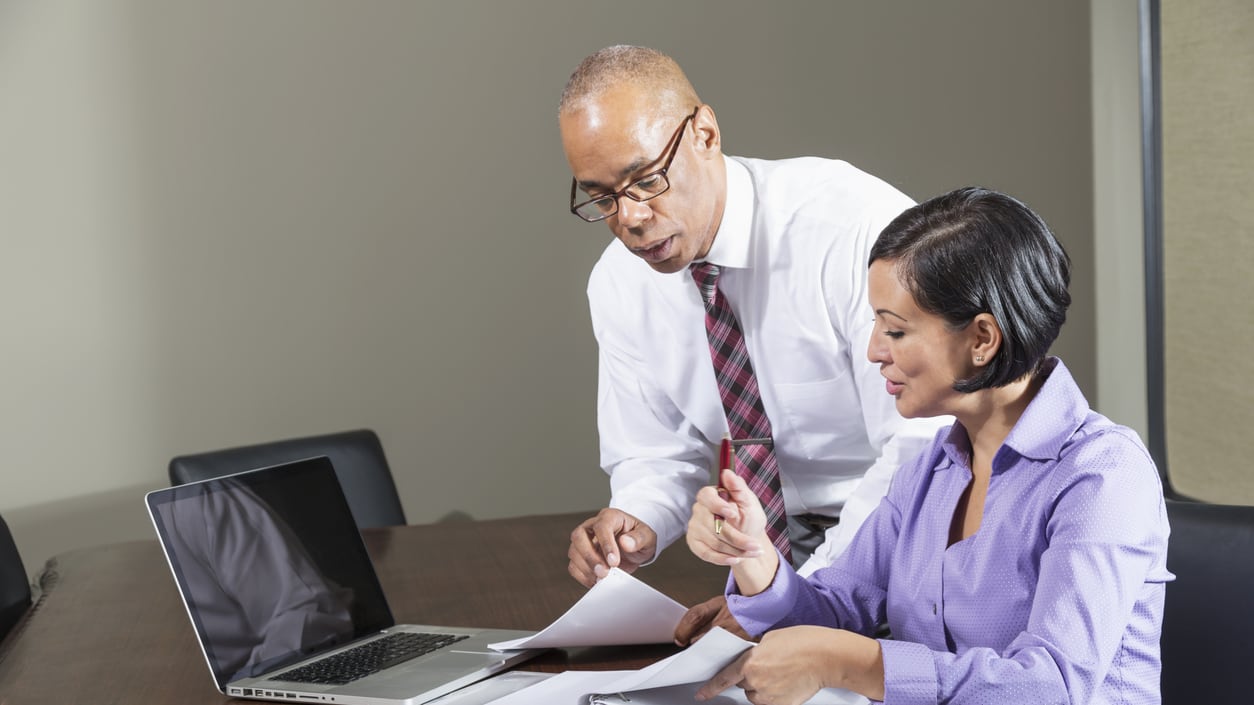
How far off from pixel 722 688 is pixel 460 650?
0.47 metres

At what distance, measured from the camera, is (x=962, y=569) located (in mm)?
1344

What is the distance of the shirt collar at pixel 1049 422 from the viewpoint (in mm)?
1296

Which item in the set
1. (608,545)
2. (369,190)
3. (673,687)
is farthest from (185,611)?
(369,190)

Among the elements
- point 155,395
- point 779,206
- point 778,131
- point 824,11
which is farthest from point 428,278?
point 779,206

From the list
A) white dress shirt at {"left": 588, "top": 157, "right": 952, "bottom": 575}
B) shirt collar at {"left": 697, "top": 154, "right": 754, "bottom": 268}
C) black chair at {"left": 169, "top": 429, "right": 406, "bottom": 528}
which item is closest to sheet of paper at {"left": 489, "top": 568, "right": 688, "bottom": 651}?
white dress shirt at {"left": 588, "top": 157, "right": 952, "bottom": 575}

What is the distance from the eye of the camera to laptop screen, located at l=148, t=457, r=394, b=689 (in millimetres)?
1539

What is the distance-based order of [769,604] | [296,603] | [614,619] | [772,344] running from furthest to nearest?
[772,344]
[296,603]
[614,619]
[769,604]

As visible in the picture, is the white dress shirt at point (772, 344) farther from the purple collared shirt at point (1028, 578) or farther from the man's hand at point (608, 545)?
the purple collared shirt at point (1028, 578)

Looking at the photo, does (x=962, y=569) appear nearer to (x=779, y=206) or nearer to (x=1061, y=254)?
(x=1061, y=254)

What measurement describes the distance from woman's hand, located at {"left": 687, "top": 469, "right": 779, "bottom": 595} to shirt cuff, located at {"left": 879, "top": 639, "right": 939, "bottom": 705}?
0.21 metres

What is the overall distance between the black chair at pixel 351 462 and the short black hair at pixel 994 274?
191 centimetres

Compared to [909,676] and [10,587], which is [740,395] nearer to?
[909,676]

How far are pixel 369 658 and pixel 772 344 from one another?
821 millimetres

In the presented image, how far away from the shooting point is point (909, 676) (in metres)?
1.20
